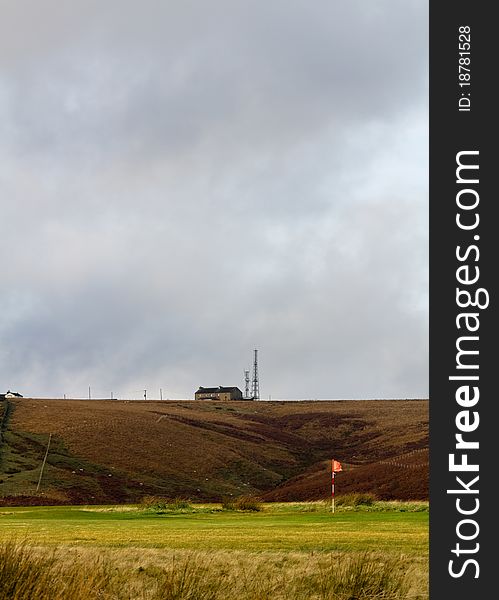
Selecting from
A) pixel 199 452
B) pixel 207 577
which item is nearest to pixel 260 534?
pixel 207 577

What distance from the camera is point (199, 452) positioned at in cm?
9681

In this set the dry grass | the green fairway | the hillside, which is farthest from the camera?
the hillside

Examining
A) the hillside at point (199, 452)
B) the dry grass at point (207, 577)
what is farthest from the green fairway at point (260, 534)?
the hillside at point (199, 452)

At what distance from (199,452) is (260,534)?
225 ft

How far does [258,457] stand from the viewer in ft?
327

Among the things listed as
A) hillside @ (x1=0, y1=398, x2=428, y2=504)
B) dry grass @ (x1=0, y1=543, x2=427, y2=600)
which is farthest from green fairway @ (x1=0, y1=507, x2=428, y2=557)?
hillside @ (x1=0, y1=398, x2=428, y2=504)

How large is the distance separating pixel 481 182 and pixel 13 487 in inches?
2604

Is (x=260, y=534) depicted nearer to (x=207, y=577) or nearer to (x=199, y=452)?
(x=207, y=577)

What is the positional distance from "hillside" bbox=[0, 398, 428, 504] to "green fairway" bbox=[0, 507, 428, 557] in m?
21.3

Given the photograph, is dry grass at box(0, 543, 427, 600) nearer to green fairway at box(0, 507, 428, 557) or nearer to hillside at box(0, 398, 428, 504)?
green fairway at box(0, 507, 428, 557)

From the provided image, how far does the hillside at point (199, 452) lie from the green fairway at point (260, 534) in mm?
21283

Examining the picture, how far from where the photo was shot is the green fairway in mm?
25141

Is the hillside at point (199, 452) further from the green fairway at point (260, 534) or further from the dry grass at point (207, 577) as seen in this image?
the dry grass at point (207, 577)

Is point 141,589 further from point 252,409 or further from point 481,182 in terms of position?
point 252,409
